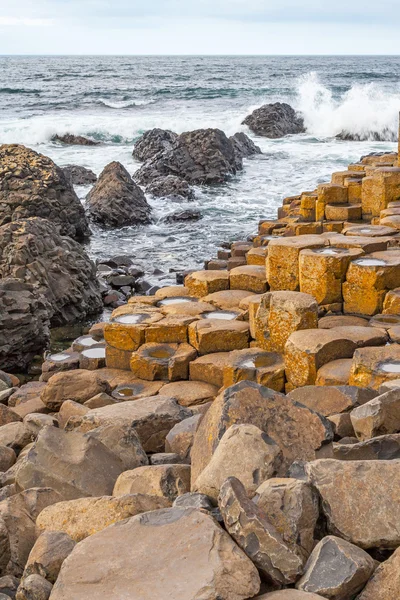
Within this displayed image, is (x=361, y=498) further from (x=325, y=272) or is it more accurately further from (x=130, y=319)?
(x=130, y=319)

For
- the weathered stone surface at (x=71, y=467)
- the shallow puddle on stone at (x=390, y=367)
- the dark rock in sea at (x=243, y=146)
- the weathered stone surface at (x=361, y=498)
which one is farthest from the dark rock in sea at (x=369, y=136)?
the weathered stone surface at (x=361, y=498)

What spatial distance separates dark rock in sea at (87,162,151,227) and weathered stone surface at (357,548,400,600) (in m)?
13.6

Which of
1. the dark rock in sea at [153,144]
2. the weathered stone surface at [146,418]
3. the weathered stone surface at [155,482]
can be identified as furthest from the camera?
the dark rock in sea at [153,144]

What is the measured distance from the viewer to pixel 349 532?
2430 mm

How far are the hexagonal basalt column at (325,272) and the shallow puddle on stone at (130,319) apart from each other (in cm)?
160

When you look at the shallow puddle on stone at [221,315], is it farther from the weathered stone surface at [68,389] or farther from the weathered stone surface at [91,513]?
the weathered stone surface at [91,513]

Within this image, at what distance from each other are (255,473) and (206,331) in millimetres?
3540

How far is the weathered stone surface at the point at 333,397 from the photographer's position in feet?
13.8

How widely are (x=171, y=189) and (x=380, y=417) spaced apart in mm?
14991

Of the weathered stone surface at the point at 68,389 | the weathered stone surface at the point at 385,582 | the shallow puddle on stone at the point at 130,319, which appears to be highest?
the weathered stone surface at the point at 385,582

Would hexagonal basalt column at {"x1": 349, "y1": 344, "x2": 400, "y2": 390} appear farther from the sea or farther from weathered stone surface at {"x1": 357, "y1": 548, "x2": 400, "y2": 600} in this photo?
the sea

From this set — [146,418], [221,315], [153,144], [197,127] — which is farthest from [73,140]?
[146,418]

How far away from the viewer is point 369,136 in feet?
97.0

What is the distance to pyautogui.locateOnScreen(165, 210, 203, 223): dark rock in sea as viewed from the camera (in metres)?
15.8
